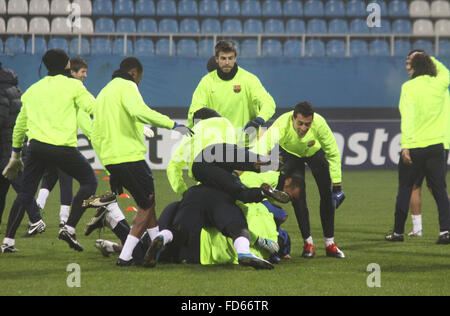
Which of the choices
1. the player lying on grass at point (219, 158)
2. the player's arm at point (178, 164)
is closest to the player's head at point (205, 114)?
the player lying on grass at point (219, 158)

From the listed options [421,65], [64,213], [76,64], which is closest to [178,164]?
[76,64]

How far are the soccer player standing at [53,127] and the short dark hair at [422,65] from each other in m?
3.94

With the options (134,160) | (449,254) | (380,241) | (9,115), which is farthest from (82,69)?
(449,254)

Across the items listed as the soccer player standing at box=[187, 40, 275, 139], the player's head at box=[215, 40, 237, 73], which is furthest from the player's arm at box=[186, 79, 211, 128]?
the player's head at box=[215, 40, 237, 73]

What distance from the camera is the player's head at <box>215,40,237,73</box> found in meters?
8.14

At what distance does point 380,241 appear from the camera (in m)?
9.16

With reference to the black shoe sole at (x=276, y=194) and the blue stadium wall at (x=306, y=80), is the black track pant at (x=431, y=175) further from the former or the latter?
the blue stadium wall at (x=306, y=80)

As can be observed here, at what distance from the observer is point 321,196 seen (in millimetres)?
7906

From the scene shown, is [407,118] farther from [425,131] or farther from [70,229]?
[70,229]

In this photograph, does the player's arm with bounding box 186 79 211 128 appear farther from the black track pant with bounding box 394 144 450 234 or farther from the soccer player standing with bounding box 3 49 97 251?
the black track pant with bounding box 394 144 450 234

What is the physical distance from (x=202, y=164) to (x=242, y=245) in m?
0.91

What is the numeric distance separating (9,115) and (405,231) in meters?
5.34

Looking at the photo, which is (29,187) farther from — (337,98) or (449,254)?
(337,98)

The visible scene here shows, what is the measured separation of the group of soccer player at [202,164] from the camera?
693 centimetres
